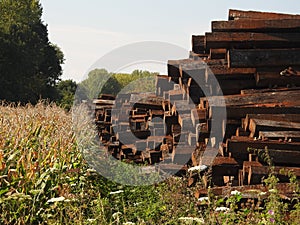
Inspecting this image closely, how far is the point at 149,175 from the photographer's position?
9.53 metres

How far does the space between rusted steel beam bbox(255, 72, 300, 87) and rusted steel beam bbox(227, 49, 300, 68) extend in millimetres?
134

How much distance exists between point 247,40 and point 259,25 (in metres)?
0.34

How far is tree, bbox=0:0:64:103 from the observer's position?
4247 centimetres

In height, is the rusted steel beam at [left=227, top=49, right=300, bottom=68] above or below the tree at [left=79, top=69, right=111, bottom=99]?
below

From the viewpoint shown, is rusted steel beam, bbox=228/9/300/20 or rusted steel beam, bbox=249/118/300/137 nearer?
rusted steel beam, bbox=249/118/300/137

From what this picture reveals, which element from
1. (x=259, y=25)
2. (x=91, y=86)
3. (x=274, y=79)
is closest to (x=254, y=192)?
(x=274, y=79)

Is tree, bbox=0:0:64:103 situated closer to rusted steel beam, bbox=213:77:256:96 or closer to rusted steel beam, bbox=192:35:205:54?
rusted steel beam, bbox=192:35:205:54

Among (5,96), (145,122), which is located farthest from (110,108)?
(5,96)

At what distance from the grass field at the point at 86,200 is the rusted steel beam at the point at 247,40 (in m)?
1.96

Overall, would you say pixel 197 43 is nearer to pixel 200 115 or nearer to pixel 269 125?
pixel 200 115

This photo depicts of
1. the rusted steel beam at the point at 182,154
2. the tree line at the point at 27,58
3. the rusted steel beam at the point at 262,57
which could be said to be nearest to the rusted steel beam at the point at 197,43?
the rusted steel beam at the point at 262,57

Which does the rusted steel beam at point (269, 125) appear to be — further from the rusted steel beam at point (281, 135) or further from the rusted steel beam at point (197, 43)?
the rusted steel beam at point (197, 43)

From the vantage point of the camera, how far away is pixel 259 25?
8.00 m

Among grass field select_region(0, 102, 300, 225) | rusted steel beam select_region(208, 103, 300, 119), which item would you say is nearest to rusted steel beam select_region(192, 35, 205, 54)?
rusted steel beam select_region(208, 103, 300, 119)
